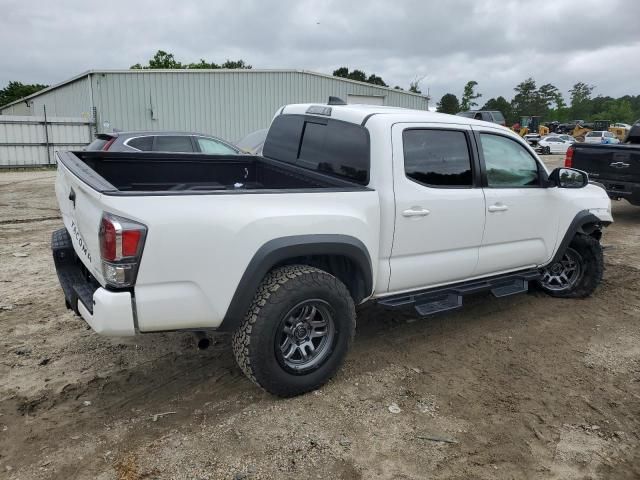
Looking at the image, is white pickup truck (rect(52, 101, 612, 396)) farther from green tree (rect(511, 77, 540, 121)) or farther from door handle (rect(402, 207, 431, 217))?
green tree (rect(511, 77, 540, 121))

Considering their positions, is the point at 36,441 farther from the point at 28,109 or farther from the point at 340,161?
the point at 28,109

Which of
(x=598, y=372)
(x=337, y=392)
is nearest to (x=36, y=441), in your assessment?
(x=337, y=392)

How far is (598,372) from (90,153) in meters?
4.36

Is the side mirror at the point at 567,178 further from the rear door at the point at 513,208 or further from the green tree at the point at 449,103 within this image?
the green tree at the point at 449,103

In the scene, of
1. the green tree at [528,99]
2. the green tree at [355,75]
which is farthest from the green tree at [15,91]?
the green tree at [528,99]

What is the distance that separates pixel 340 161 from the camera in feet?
13.1

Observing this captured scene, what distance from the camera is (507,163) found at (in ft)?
14.9

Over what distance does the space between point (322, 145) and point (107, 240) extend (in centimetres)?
205

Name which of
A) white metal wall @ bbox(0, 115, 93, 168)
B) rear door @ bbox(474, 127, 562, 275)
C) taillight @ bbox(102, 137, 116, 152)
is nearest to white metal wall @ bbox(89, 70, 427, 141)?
white metal wall @ bbox(0, 115, 93, 168)

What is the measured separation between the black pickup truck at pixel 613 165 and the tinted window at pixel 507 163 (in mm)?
5309

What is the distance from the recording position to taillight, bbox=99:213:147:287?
267cm

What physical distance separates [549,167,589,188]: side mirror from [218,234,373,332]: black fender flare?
2409 millimetres

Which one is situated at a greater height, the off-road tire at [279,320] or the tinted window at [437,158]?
the tinted window at [437,158]

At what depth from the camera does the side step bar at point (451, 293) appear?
388cm
